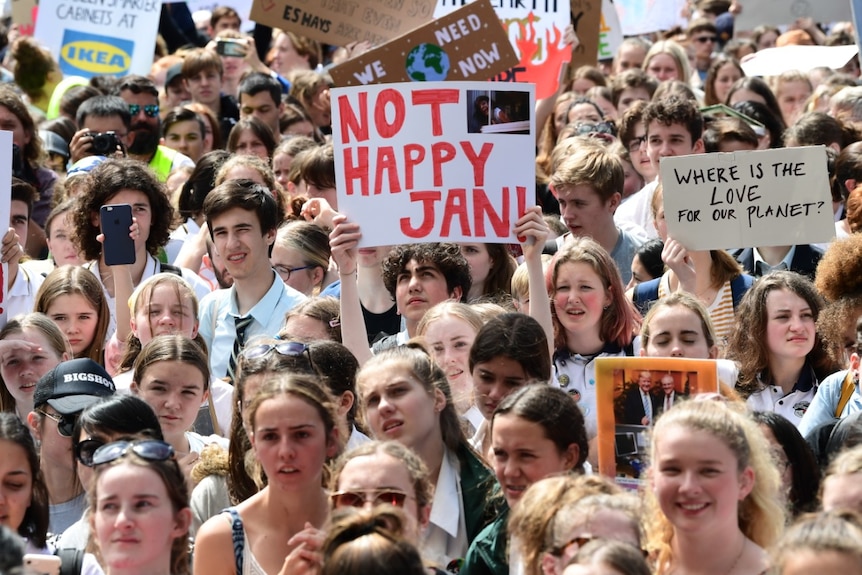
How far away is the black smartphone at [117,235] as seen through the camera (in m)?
7.38

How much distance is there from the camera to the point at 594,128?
10.0 m

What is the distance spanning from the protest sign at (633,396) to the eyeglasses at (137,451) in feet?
4.46

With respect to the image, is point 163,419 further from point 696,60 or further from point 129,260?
point 696,60

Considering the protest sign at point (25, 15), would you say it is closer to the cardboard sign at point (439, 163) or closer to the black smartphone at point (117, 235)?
the black smartphone at point (117, 235)

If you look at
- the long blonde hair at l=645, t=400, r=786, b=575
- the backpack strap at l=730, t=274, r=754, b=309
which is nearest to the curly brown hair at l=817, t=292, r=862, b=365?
the backpack strap at l=730, t=274, r=754, b=309

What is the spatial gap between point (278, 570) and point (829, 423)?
2004mm

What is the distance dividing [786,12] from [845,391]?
8.99 metres

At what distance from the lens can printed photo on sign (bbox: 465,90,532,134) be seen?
6.70 metres

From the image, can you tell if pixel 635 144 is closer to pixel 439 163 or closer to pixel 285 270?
pixel 285 270

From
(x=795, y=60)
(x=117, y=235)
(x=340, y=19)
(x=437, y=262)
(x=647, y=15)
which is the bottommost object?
(x=437, y=262)

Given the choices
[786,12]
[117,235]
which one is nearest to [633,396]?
[117,235]

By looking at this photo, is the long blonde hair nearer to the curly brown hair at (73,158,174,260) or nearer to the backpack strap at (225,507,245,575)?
the backpack strap at (225,507,245,575)

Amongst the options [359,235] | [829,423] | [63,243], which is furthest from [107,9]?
[829,423]

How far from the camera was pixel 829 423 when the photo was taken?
217 inches
